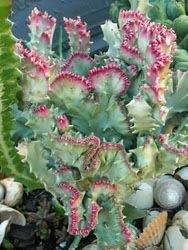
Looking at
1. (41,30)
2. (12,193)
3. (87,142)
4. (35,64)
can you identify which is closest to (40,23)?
(41,30)

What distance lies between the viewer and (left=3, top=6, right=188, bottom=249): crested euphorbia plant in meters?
1.18

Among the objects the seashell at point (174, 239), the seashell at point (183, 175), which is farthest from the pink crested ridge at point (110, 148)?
the seashell at point (183, 175)

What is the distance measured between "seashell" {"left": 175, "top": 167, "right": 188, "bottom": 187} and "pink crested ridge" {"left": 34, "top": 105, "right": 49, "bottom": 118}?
53 cm

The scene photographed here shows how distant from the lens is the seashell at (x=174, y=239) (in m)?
1.39

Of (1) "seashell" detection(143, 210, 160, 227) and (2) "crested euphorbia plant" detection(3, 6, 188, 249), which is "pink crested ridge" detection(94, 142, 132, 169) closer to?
(2) "crested euphorbia plant" detection(3, 6, 188, 249)

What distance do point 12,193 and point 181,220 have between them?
40cm

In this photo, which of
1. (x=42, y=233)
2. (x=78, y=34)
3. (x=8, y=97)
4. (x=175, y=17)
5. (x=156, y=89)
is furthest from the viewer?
(x=175, y=17)

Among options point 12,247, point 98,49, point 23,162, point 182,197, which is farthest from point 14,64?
point 98,49

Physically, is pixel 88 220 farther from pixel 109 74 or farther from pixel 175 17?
pixel 175 17

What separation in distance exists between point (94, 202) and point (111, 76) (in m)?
0.24

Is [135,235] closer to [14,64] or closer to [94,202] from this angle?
[94,202]

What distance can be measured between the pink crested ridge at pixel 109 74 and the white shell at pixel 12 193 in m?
0.40

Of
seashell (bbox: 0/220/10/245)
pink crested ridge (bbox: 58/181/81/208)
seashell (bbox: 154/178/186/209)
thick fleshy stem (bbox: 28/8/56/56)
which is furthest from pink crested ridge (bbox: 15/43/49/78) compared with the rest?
seashell (bbox: 154/178/186/209)

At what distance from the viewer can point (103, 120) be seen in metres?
1.28
